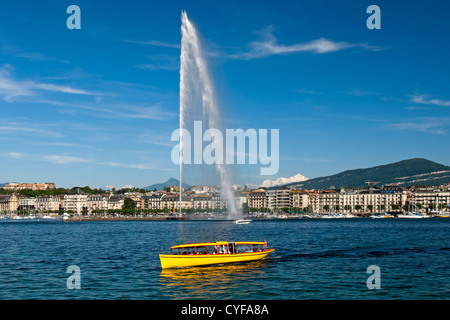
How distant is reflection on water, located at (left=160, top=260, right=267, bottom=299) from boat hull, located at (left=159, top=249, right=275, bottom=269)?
1.13 feet

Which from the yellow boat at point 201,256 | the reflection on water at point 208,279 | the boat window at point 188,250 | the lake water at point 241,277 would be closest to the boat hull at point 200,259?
the yellow boat at point 201,256

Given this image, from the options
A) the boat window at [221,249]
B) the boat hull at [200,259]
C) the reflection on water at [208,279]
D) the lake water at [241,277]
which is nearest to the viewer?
the lake water at [241,277]

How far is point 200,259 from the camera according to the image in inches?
1325

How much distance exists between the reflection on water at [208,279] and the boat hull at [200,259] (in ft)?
1.13

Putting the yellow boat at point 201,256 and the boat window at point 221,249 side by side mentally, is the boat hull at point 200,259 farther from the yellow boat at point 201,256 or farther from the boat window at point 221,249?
the boat window at point 221,249

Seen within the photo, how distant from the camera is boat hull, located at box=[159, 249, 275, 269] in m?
32.6

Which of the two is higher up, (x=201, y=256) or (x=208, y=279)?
(x=201, y=256)

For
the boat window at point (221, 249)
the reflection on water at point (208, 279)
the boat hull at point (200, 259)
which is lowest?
the reflection on water at point (208, 279)

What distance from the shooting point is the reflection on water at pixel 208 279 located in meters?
24.7

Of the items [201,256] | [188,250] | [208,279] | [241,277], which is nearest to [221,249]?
[201,256]

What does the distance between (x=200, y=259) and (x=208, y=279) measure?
4.64m

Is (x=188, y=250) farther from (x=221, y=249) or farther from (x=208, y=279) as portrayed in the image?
(x=208, y=279)
